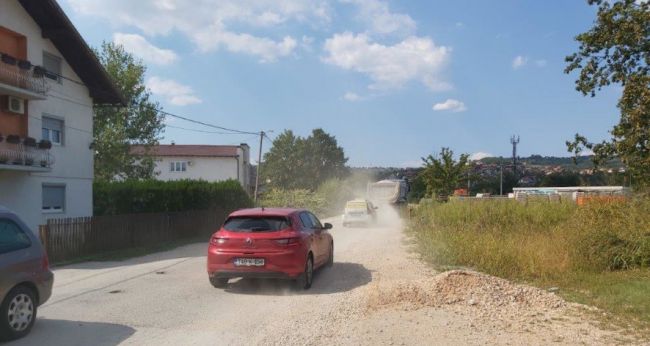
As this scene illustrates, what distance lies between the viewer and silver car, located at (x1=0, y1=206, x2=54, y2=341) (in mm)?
6570

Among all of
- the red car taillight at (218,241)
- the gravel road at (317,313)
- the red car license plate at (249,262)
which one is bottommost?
the gravel road at (317,313)

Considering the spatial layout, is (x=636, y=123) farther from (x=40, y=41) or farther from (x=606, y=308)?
(x=40, y=41)

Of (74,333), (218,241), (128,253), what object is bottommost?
(128,253)

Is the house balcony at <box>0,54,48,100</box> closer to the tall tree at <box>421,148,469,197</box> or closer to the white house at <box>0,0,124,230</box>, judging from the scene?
the white house at <box>0,0,124,230</box>

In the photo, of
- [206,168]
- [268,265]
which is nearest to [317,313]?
[268,265]

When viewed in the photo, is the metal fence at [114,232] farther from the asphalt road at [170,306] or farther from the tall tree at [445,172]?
the tall tree at [445,172]

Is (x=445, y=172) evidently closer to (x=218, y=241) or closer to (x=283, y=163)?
(x=218, y=241)

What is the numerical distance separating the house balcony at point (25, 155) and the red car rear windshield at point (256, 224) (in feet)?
39.4

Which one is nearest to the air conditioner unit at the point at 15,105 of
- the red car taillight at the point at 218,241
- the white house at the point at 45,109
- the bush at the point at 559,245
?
the white house at the point at 45,109

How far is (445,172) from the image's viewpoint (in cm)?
3491

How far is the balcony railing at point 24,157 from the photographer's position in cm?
1889

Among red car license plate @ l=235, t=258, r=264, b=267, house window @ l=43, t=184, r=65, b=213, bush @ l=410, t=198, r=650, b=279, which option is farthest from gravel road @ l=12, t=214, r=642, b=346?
house window @ l=43, t=184, r=65, b=213

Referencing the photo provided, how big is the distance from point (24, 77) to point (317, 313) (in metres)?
16.6

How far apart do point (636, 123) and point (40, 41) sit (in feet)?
68.5
